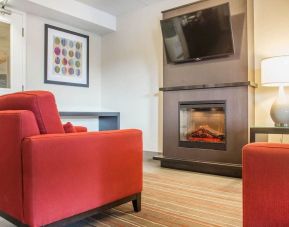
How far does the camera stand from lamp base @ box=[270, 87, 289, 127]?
8.75 feet

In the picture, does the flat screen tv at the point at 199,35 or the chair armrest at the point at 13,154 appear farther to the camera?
the flat screen tv at the point at 199,35

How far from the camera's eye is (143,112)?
432cm

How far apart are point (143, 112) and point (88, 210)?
284 centimetres

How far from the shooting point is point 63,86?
439cm

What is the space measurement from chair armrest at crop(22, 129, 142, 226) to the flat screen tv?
6.11ft

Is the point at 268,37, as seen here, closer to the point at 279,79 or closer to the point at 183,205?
the point at 279,79

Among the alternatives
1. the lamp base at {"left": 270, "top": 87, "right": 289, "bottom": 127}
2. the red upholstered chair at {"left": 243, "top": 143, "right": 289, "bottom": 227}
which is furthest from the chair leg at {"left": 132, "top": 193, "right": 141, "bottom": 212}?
the lamp base at {"left": 270, "top": 87, "right": 289, "bottom": 127}

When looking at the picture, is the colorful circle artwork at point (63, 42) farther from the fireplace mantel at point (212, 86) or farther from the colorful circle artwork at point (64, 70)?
the fireplace mantel at point (212, 86)

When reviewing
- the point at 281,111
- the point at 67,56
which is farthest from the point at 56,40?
the point at 281,111

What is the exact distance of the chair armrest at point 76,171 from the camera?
51.4 inches

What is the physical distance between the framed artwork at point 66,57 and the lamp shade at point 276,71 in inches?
123

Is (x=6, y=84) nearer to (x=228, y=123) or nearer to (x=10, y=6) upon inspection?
(x=10, y=6)

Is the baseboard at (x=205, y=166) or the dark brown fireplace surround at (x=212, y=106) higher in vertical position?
the dark brown fireplace surround at (x=212, y=106)

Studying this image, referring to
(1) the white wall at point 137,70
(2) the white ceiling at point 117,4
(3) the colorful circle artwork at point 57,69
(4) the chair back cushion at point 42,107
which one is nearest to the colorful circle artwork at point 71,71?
(3) the colorful circle artwork at point 57,69
